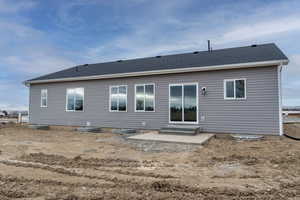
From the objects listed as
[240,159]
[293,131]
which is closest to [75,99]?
[240,159]

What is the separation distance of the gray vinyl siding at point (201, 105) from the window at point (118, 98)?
24 cm

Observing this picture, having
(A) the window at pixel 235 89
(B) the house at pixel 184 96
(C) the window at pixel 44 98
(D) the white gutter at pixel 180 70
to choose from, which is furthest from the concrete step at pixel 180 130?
(C) the window at pixel 44 98

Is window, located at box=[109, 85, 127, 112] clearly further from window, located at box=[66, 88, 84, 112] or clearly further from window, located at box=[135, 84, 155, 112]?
window, located at box=[66, 88, 84, 112]

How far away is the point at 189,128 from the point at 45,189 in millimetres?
6971

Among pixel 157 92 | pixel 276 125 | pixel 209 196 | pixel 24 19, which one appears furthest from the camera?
pixel 24 19

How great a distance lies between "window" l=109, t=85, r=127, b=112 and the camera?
11648 mm

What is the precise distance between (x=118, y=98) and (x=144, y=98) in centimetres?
167

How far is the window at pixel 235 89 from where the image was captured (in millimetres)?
9055

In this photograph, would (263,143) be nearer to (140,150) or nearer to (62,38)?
(140,150)

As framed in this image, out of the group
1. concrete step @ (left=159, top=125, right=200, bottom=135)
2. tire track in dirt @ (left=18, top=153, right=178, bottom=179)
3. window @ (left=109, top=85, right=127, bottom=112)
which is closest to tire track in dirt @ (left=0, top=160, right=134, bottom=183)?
tire track in dirt @ (left=18, top=153, right=178, bottom=179)

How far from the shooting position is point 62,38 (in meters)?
18.8

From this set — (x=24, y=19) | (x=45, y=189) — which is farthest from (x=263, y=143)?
(x=24, y=19)

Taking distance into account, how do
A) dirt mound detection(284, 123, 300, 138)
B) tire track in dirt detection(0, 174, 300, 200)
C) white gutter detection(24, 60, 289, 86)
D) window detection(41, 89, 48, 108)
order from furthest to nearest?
window detection(41, 89, 48, 108) → dirt mound detection(284, 123, 300, 138) → white gutter detection(24, 60, 289, 86) → tire track in dirt detection(0, 174, 300, 200)

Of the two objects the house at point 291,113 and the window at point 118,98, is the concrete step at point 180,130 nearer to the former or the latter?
the window at point 118,98
